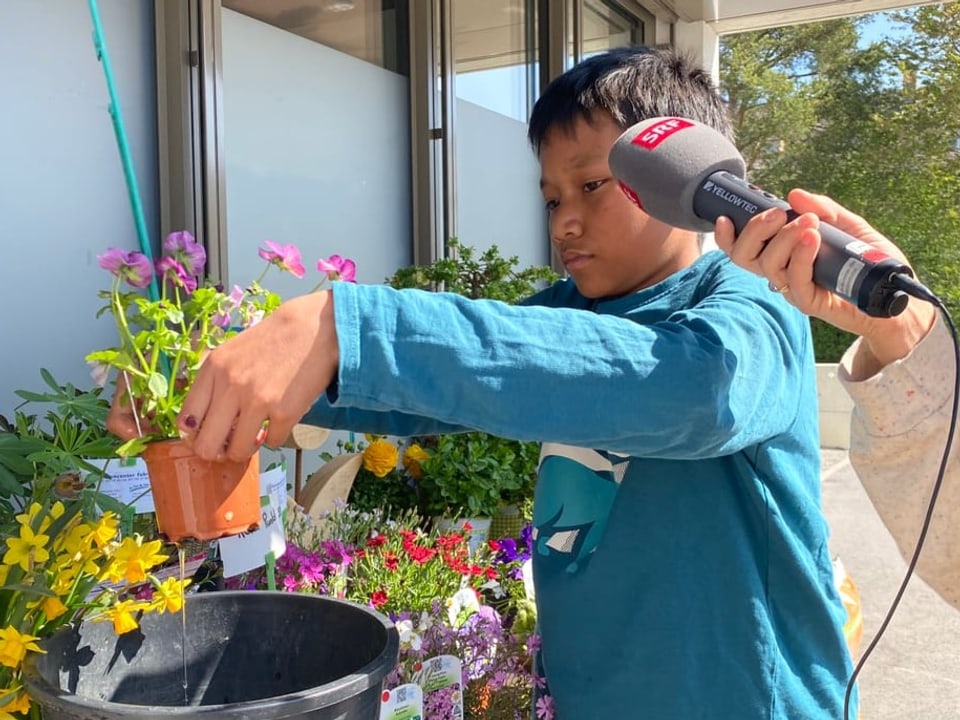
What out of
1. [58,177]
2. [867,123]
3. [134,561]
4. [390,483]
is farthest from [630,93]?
[867,123]

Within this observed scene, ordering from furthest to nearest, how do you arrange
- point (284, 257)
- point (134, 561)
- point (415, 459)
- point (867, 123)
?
point (867, 123), point (415, 459), point (284, 257), point (134, 561)

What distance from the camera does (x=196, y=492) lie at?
908 mm

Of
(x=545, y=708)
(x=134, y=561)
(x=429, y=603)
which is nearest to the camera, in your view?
(x=134, y=561)

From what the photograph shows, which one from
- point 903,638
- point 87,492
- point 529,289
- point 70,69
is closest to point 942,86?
point 903,638

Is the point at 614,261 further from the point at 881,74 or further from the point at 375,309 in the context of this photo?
the point at 881,74

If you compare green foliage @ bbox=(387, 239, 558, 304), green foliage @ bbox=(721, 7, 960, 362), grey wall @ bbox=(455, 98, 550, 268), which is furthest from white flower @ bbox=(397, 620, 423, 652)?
green foliage @ bbox=(721, 7, 960, 362)

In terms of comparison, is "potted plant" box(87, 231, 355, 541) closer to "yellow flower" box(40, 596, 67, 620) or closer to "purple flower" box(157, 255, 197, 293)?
"purple flower" box(157, 255, 197, 293)

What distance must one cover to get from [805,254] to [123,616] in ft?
2.40

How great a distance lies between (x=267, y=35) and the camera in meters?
3.01

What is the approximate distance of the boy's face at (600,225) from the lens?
126 centimetres

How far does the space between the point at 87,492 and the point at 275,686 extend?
387 millimetres

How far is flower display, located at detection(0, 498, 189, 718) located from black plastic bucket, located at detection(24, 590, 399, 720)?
3 centimetres

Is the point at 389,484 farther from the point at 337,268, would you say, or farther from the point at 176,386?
the point at 176,386

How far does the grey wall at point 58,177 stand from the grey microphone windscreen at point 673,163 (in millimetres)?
1844
